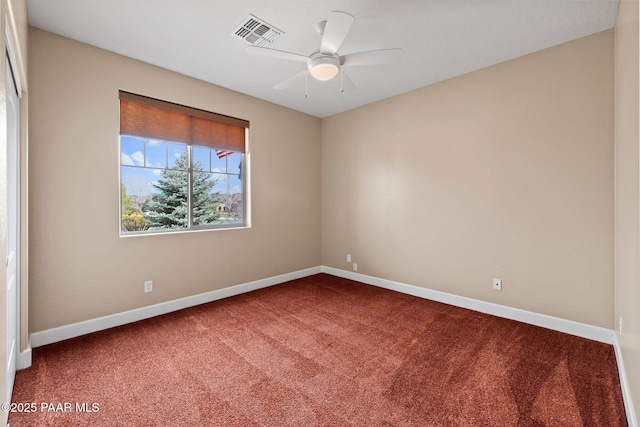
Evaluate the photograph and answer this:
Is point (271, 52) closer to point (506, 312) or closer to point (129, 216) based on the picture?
point (129, 216)

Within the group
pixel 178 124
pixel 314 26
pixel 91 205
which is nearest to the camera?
pixel 314 26

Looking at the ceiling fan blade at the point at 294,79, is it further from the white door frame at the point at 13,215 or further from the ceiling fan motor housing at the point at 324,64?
the white door frame at the point at 13,215

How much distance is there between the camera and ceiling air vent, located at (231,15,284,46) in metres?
2.36

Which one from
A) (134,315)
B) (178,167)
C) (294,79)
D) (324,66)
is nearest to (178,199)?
(178,167)

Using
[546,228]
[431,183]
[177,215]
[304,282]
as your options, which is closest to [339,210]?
[304,282]

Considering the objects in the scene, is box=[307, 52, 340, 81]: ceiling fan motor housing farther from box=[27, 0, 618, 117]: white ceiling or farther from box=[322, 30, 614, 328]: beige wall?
box=[322, 30, 614, 328]: beige wall

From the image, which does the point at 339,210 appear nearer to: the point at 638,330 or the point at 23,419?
the point at 638,330

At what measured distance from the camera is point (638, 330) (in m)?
1.47

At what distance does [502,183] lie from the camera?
10.0 feet

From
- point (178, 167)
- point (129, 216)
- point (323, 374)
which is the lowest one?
point (323, 374)

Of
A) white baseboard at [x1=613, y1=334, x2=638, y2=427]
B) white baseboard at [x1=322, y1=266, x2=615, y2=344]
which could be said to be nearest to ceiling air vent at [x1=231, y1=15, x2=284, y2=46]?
white baseboard at [x1=322, y1=266, x2=615, y2=344]

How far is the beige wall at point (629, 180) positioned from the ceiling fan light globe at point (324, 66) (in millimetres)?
1666

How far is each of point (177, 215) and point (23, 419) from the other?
228 centimetres

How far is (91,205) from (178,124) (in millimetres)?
1230
